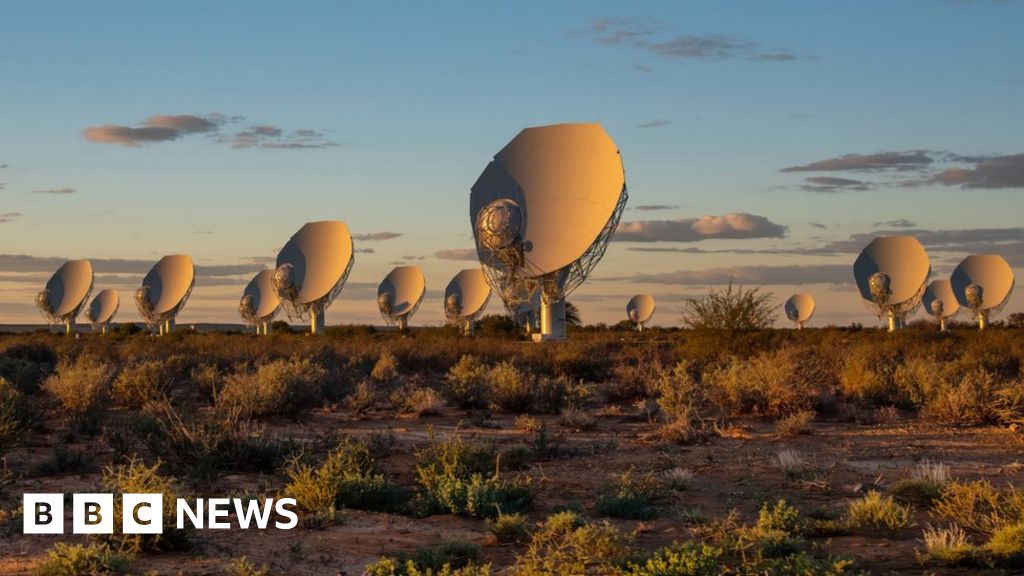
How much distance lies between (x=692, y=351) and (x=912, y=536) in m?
18.5

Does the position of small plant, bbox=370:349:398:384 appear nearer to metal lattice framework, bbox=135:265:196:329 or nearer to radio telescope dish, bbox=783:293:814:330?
metal lattice framework, bbox=135:265:196:329

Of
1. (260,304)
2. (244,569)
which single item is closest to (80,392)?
(244,569)

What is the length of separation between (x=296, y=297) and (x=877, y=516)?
45.3m

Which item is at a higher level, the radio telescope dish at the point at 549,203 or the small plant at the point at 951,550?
the radio telescope dish at the point at 549,203

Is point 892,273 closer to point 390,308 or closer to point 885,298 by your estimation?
point 885,298

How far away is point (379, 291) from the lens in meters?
68.8

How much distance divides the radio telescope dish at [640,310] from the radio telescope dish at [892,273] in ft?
69.7

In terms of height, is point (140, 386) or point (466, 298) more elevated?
point (466, 298)

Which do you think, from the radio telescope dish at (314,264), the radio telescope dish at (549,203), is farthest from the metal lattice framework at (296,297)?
the radio telescope dish at (549,203)

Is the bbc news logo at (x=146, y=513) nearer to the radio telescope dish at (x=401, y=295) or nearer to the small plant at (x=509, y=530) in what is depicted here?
the small plant at (x=509, y=530)

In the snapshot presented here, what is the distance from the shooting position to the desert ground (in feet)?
25.2

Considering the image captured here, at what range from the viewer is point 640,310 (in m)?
79.9

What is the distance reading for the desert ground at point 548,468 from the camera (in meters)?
7.70

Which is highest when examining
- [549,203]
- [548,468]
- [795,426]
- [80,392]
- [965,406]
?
[549,203]
